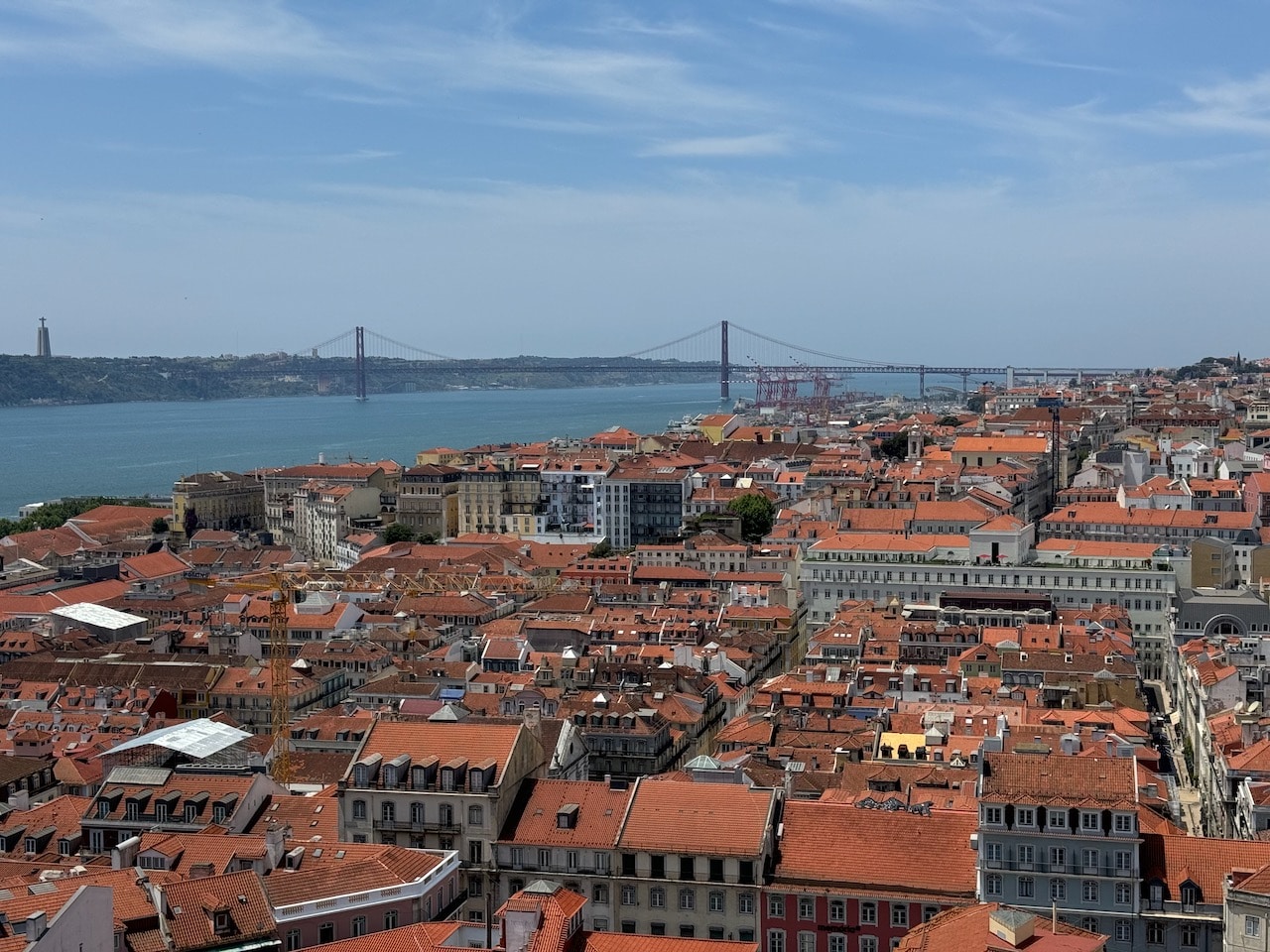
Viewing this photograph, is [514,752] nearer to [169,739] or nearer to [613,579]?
[169,739]

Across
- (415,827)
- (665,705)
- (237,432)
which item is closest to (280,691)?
(665,705)

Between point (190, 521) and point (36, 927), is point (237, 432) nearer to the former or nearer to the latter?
point (190, 521)

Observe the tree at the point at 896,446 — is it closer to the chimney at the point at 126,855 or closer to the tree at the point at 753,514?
the tree at the point at 753,514

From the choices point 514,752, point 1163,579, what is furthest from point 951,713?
point 1163,579

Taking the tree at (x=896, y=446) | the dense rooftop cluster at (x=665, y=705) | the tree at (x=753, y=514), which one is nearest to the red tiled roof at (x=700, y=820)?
the dense rooftop cluster at (x=665, y=705)

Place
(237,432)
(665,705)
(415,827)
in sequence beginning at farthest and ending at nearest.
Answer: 1. (237,432)
2. (665,705)
3. (415,827)

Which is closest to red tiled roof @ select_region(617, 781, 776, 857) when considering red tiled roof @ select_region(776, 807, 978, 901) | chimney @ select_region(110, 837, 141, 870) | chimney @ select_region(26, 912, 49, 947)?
red tiled roof @ select_region(776, 807, 978, 901)
